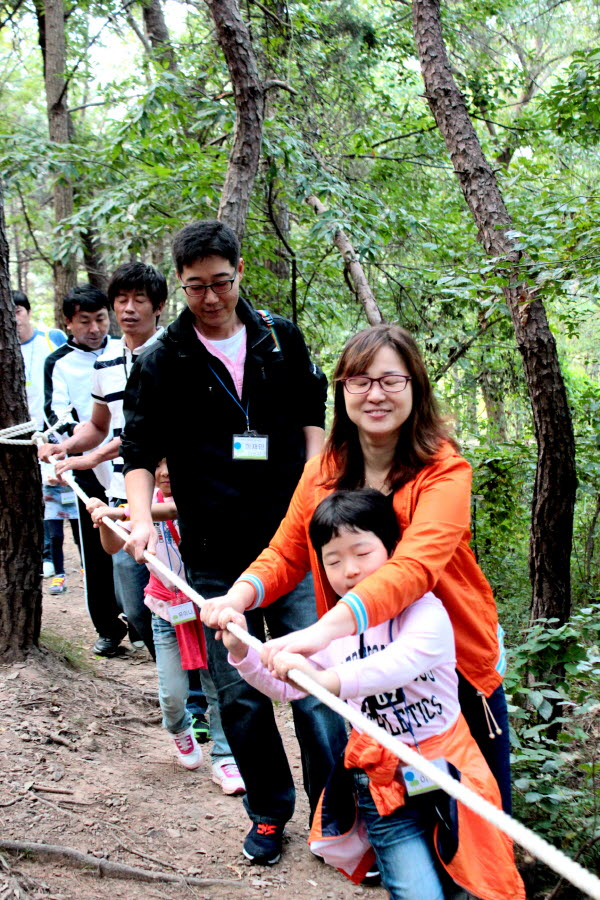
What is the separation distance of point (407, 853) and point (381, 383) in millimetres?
1100

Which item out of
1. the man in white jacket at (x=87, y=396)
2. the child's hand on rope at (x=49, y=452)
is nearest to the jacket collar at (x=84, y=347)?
the man in white jacket at (x=87, y=396)

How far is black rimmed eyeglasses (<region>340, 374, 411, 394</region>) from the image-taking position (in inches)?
77.7

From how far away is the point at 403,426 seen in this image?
202 cm

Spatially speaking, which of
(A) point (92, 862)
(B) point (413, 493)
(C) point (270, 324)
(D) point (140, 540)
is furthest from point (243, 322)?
(A) point (92, 862)

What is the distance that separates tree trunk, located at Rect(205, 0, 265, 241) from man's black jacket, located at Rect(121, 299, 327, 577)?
7.54ft

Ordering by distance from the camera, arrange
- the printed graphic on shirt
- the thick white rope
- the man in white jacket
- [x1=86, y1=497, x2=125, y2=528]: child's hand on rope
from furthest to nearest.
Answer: the man in white jacket
[x1=86, y1=497, x2=125, y2=528]: child's hand on rope
the printed graphic on shirt
the thick white rope

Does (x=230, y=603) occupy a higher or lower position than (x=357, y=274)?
lower

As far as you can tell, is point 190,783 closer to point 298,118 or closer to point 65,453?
point 65,453

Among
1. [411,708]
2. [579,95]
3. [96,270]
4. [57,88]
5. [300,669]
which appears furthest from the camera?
[96,270]

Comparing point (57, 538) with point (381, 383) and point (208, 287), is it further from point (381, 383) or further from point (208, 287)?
point (381, 383)

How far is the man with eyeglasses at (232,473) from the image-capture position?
266 cm

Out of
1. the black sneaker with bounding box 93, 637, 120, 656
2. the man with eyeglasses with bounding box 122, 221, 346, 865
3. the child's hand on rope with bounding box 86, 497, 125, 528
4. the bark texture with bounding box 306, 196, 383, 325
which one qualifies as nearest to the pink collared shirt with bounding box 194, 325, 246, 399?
the man with eyeglasses with bounding box 122, 221, 346, 865

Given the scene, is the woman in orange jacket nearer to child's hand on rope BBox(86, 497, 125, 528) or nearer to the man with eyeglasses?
the man with eyeglasses

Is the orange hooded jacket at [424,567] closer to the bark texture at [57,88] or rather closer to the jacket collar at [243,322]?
the jacket collar at [243,322]
